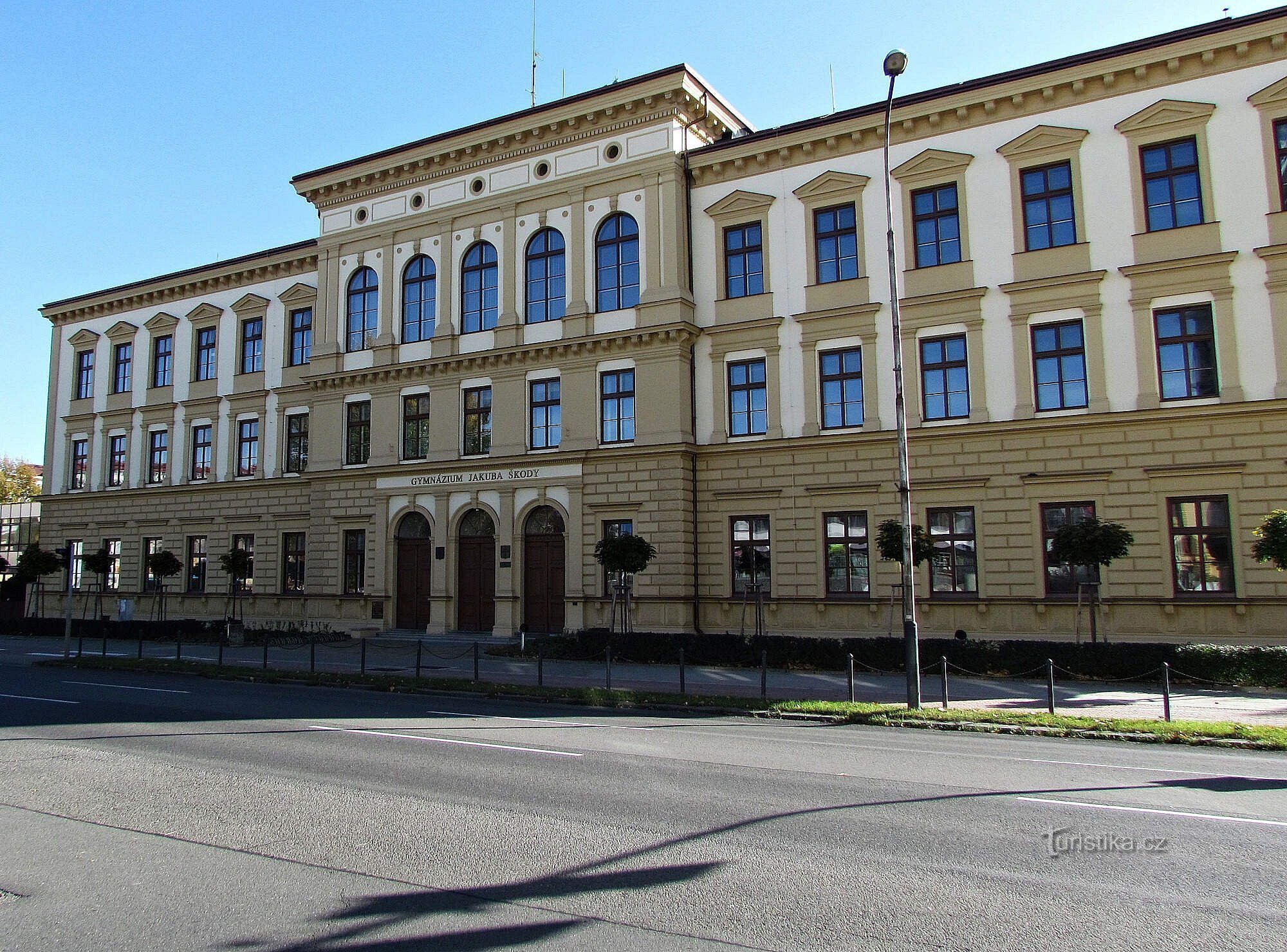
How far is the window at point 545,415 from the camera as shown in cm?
3089

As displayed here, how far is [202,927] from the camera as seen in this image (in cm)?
582

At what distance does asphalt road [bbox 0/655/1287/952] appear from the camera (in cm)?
579

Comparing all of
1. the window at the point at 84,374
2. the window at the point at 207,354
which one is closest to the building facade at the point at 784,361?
the window at the point at 207,354

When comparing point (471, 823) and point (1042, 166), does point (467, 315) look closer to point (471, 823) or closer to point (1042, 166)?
point (1042, 166)

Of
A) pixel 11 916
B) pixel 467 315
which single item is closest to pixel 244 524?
pixel 467 315

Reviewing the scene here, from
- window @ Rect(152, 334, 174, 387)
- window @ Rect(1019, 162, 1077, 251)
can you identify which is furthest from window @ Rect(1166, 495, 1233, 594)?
window @ Rect(152, 334, 174, 387)

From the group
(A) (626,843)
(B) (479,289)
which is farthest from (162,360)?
(A) (626,843)

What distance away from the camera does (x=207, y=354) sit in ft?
137

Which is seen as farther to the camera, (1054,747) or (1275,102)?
(1275,102)

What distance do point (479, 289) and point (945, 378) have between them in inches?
647

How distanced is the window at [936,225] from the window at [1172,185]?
476cm

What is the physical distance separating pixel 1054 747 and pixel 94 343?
156ft

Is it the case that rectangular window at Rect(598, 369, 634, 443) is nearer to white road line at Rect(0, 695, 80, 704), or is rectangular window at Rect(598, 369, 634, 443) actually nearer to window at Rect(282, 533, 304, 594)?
window at Rect(282, 533, 304, 594)

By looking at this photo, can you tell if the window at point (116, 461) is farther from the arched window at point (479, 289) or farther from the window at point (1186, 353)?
the window at point (1186, 353)
